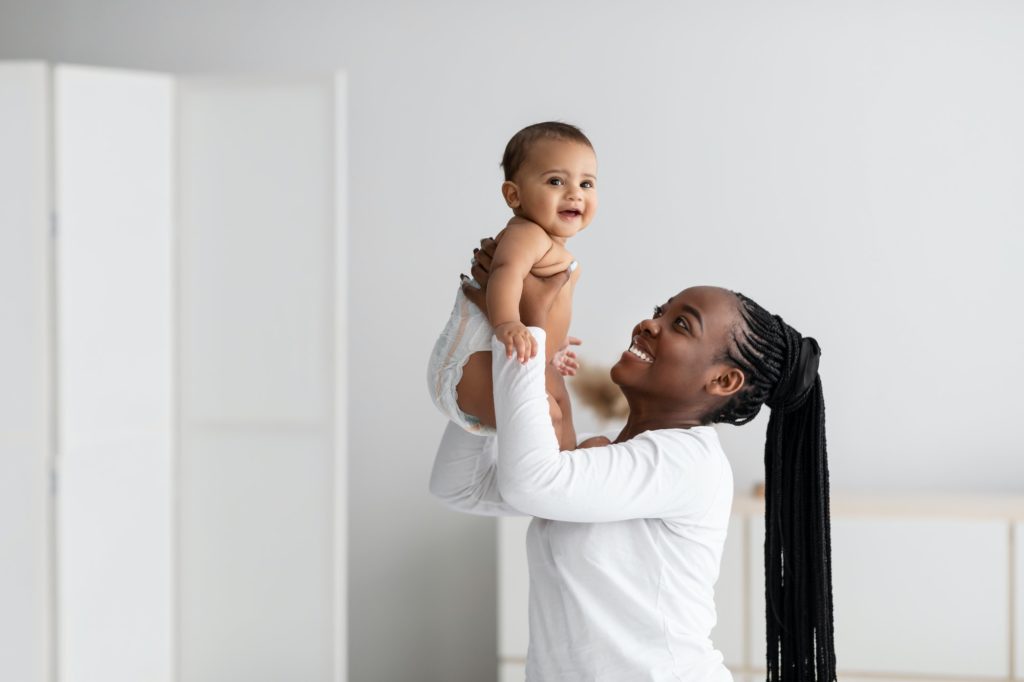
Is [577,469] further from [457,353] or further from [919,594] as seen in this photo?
[919,594]

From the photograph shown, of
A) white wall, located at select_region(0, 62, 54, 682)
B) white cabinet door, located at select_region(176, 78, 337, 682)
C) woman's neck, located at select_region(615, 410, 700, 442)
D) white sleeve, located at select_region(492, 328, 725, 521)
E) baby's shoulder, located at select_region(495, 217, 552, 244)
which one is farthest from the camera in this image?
white cabinet door, located at select_region(176, 78, 337, 682)

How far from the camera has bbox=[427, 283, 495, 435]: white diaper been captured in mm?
1391

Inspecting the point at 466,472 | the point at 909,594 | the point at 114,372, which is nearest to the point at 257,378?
the point at 114,372

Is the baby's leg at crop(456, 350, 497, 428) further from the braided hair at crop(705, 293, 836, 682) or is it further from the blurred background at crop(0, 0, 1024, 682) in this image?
the blurred background at crop(0, 0, 1024, 682)

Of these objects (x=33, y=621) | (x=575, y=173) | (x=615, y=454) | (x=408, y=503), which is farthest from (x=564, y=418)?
(x=408, y=503)

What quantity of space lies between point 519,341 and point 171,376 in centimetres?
188

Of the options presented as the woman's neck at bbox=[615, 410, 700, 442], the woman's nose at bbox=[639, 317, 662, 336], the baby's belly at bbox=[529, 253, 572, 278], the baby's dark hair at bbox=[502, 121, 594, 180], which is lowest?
the woman's neck at bbox=[615, 410, 700, 442]

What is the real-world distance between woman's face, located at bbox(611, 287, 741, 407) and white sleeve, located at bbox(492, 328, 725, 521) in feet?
0.31

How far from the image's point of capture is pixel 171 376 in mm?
2861

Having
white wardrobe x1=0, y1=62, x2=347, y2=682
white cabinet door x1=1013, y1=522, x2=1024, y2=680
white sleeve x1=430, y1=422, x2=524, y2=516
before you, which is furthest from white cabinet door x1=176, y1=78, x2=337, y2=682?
white cabinet door x1=1013, y1=522, x2=1024, y2=680

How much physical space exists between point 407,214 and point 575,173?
80.4 inches

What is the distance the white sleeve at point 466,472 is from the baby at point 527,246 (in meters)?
0.14

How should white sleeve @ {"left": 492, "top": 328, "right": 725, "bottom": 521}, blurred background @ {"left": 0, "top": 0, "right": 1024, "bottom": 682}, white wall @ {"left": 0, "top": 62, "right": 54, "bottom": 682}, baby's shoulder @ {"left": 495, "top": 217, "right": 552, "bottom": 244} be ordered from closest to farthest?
white sleeve @ {"left": 492, "top": 328, "right": 725, "bottom": 521}
baby's shoulder @ {"left": 495, "top": 217, "right": 552, "bottom": 244}
white wall @ {"left": 0, "top": 62, "right": 54, "bottom": 682}
blurred background @ {"left": 0, "top": 0, "right": 1024, "bottom": 682}

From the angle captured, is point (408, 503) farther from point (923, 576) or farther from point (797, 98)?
point (797, 98)
